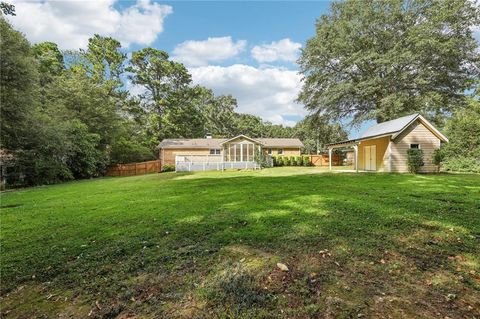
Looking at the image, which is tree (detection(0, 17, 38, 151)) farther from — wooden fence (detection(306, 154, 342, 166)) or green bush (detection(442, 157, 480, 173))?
green bush (detection(442, 157, 480, 173))

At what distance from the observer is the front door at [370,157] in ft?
59.2

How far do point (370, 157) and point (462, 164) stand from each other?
5726mm

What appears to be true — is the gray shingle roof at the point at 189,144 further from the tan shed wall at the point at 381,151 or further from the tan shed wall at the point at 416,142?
the tan shed wall at the point at 416,142

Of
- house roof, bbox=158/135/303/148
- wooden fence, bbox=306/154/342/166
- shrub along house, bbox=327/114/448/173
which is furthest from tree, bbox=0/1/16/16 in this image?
wooden fence, bbox=306/154/342/166

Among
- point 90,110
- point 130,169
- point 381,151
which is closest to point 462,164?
point 381,151

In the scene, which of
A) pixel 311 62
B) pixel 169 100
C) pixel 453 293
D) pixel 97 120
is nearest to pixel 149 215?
pixel 453 293

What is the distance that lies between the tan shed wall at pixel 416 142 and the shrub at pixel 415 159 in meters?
0.52

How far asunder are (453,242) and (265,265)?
2.82 meters

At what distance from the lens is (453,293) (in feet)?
8.37

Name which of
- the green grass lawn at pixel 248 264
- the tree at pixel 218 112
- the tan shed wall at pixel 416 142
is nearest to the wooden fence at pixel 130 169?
the green grass lawn at pixel 248 264

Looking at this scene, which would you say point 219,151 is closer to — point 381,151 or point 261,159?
point 261,159

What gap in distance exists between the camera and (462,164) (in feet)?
57.7

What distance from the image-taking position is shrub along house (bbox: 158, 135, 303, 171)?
75.4 ft

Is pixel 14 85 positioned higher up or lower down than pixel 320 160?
higher up
